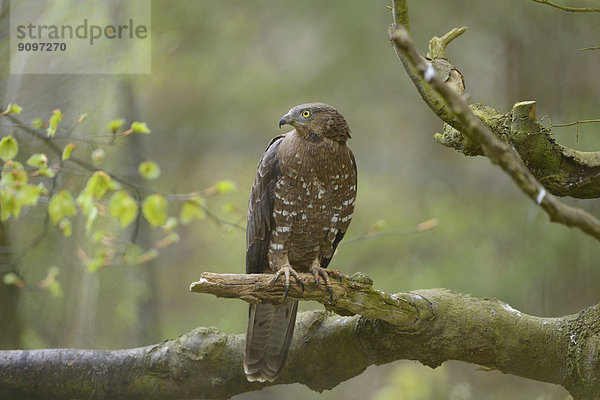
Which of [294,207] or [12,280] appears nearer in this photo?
[294,207]

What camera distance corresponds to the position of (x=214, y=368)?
3.00 metres

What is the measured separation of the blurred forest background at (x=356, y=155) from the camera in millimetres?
4387

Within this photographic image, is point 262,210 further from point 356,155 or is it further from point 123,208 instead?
point 356,155

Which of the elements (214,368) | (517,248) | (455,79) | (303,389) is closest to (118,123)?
(214,368)

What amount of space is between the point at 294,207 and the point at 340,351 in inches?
31.4

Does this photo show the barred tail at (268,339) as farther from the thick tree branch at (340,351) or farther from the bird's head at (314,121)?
the bird's head at (314,121)

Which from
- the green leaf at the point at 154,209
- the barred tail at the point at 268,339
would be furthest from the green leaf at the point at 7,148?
the barred tail at the point at 268,339

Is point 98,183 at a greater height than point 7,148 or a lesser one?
lesser

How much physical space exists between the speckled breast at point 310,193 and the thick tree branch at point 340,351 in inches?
15.2

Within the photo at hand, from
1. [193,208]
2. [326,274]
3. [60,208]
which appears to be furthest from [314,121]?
[60,208]

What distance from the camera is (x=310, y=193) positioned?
305cm

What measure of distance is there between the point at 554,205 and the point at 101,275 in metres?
5.16

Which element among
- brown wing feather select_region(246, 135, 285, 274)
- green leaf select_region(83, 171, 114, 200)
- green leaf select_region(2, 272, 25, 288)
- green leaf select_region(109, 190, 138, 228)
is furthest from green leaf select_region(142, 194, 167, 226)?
green leaf select_region(2, 272, 25, 288)

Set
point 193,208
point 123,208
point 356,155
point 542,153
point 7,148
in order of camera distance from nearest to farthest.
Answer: point 542,153, point 7,148, point 123,208, point 193,208, point 356,155
